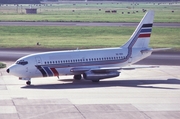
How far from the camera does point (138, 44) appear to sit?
57.9 metres

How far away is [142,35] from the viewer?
58.2m

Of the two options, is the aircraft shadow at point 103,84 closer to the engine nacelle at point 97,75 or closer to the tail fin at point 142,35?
the engine nacelle at point 97,75

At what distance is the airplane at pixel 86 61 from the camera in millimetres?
51237

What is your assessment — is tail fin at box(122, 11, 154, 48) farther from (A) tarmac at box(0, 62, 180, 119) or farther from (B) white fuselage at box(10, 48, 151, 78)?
(A) tarmac at box(0, 62, 180, 119)

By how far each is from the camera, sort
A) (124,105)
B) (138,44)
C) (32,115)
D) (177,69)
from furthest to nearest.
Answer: (177,69)
(138,44)
(124,105)
(32,115)

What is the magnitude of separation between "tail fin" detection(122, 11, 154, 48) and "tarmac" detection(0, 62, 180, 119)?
12.8 ft

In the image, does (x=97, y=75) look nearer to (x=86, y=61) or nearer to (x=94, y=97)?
(x=86, y=61)

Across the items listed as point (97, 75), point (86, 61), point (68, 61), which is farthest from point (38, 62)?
point (97, 75)

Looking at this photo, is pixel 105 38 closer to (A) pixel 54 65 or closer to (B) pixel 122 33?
(B) pixel 122 33

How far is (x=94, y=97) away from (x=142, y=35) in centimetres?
1692

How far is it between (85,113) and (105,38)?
60.4 meters

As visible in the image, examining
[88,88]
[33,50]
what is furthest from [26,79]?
[33,50]

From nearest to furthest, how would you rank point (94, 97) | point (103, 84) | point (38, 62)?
point (94, 97) < point (38, 62) < point (103, 84)

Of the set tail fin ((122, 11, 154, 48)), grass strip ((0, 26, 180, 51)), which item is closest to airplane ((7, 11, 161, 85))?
tail fin ((122, 11, 154, 48))
